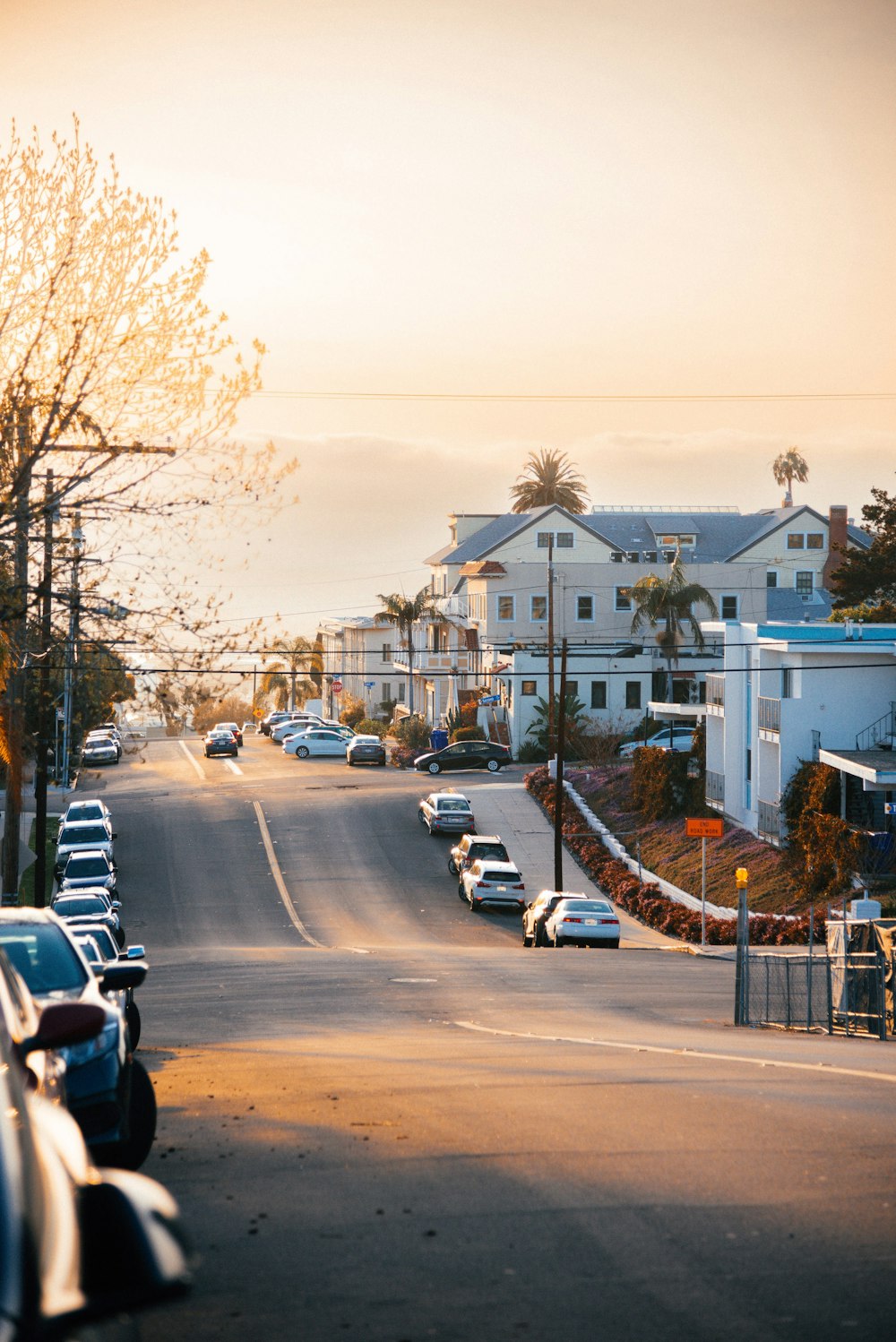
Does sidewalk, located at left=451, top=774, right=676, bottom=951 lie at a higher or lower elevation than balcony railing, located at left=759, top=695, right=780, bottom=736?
lower

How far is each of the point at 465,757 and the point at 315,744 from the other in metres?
12.0

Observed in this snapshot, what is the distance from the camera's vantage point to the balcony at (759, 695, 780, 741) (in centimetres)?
4622

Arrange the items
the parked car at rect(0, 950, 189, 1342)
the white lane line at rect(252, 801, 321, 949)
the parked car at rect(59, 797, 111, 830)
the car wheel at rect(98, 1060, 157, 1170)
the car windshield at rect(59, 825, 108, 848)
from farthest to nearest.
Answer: the parked car at rect(59, 797, 111, 830) < the car windshield at rect(59, 825, 108, 848) < the white lane line at rect(252, 801, 321, 949) < the car wheel at rect(98, 1060, 157, 1170) < the parked car at rect(0, 950, 189, 1342)

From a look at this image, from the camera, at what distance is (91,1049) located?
8.09m

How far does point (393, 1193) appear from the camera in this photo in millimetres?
7895

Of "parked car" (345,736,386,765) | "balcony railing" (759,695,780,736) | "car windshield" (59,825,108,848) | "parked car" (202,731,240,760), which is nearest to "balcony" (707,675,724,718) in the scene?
"balcony railing" (759,695,780,736)

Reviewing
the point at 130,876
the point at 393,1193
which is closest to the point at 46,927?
the point at 393,1193

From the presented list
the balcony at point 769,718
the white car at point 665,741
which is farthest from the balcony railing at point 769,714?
the white car at point 665,741

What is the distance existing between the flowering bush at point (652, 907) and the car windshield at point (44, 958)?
31385 mm

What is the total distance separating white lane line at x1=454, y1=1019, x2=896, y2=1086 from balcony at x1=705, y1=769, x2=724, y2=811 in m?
33.8

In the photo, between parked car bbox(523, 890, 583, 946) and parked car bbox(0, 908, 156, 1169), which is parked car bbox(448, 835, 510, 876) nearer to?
parked car bbox(523, 890, 583, 946)

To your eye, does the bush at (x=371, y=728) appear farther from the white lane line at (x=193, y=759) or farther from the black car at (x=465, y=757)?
the black car at (x=465, y=757)

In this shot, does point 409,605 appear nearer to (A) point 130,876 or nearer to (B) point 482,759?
(B) point 482,759

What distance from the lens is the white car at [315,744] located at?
81.8 metres
